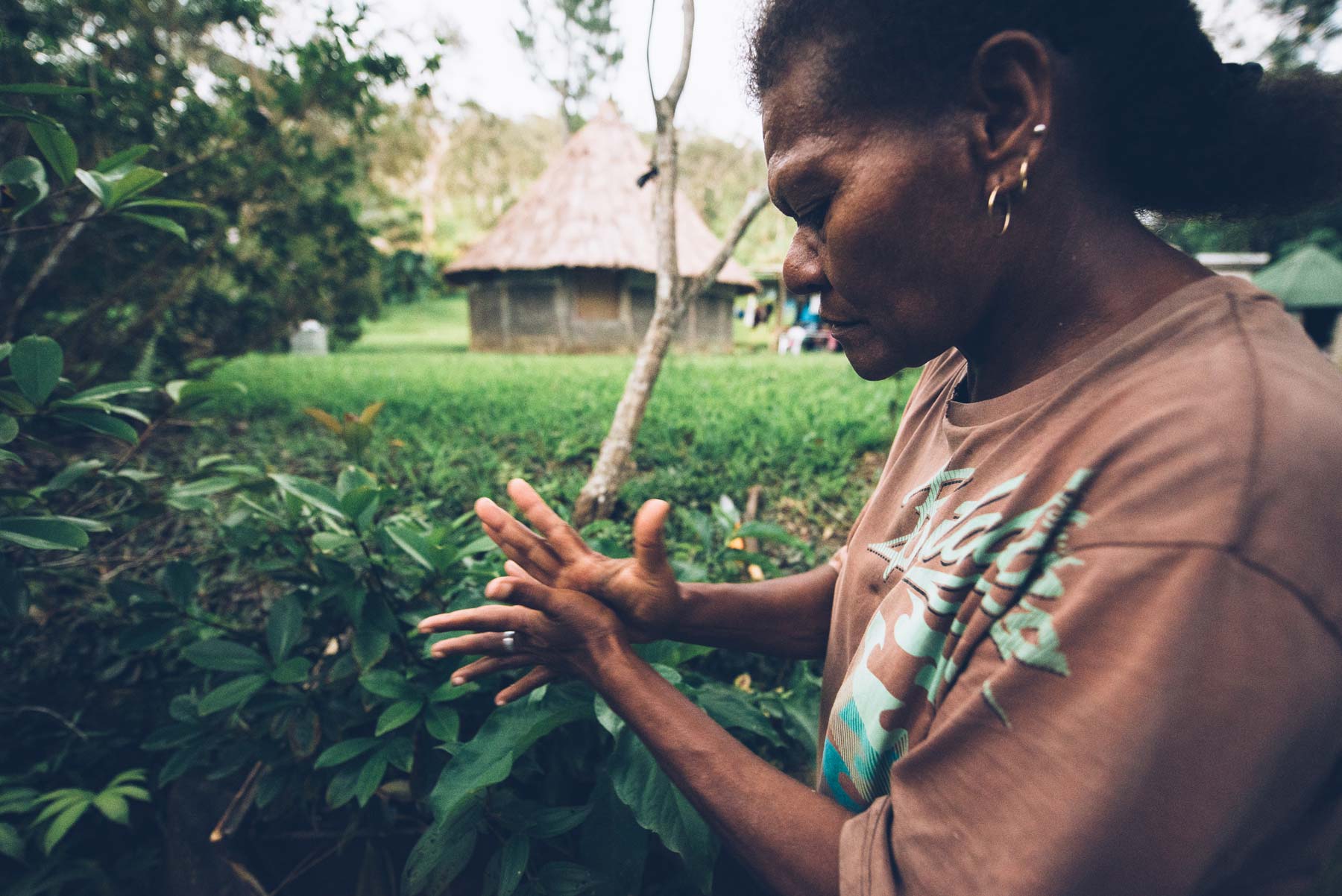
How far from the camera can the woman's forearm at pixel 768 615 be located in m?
1.40

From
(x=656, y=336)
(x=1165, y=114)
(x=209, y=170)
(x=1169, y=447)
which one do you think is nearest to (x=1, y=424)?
(x=1169, y=447)

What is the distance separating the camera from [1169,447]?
0.68 meters

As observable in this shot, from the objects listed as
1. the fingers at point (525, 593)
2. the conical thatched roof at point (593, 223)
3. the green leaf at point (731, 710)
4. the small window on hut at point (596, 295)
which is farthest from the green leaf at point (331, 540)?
the small window on hut at point (596, 295)

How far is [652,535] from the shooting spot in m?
1.14

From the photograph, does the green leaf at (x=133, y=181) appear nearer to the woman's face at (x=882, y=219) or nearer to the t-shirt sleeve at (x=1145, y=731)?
the woman's face at (x=882, y=219)

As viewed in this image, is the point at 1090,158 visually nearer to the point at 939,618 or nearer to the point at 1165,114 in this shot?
the point at 1165,114

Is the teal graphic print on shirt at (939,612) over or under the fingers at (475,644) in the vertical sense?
over

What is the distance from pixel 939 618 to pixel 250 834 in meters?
1.67

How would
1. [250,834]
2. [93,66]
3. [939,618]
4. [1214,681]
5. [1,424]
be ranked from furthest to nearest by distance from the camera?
[93,66], [250,834], [1,424], [939,618], [1214,681]

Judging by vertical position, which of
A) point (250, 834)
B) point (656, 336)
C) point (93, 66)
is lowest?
point (250, 834)

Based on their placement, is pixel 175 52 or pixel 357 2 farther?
pixel 175 52

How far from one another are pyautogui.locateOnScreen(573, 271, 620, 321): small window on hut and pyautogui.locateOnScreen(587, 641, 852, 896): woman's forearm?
1351 centimetres

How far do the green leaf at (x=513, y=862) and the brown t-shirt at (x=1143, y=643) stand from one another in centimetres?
59

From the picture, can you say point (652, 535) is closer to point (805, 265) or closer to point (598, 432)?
point (805, 265)
